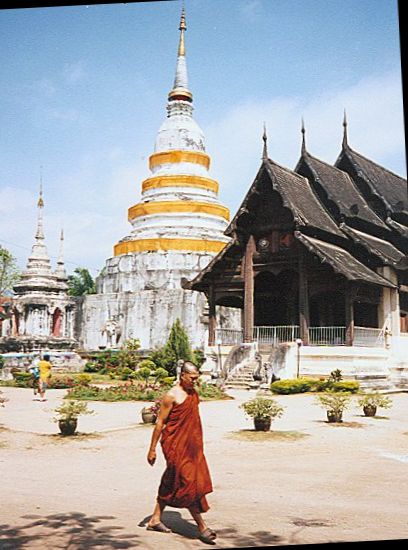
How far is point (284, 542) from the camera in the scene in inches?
195

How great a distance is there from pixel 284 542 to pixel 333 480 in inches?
44.4

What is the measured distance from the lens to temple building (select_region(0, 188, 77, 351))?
969 cm

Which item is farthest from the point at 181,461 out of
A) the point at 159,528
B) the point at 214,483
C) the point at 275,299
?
the point at 275,299

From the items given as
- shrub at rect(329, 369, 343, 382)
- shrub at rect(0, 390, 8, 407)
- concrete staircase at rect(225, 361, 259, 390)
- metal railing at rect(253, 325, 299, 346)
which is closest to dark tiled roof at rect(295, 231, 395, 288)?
metal railing at rect(253, 325, 299, 346)

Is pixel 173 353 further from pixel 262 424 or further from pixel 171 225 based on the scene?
pixel 171 225

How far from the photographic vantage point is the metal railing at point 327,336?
13.5 metres

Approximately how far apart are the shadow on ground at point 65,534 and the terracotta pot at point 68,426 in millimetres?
1547

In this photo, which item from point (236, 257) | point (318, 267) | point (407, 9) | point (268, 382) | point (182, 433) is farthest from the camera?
point (236, 257)

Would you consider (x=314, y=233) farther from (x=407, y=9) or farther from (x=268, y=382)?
(x=407, y=9)

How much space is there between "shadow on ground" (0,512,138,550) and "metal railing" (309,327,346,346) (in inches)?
350

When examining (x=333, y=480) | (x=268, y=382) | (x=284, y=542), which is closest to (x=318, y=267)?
(x=268, y=382)

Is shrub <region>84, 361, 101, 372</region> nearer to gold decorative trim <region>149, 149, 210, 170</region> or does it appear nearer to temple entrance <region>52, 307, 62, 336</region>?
temple entrance <region>52, 307, 62, 336</region>

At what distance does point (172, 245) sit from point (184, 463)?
1469 centimetres

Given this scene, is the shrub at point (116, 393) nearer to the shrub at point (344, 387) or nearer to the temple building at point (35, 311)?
the temple building at point (35, 311)
